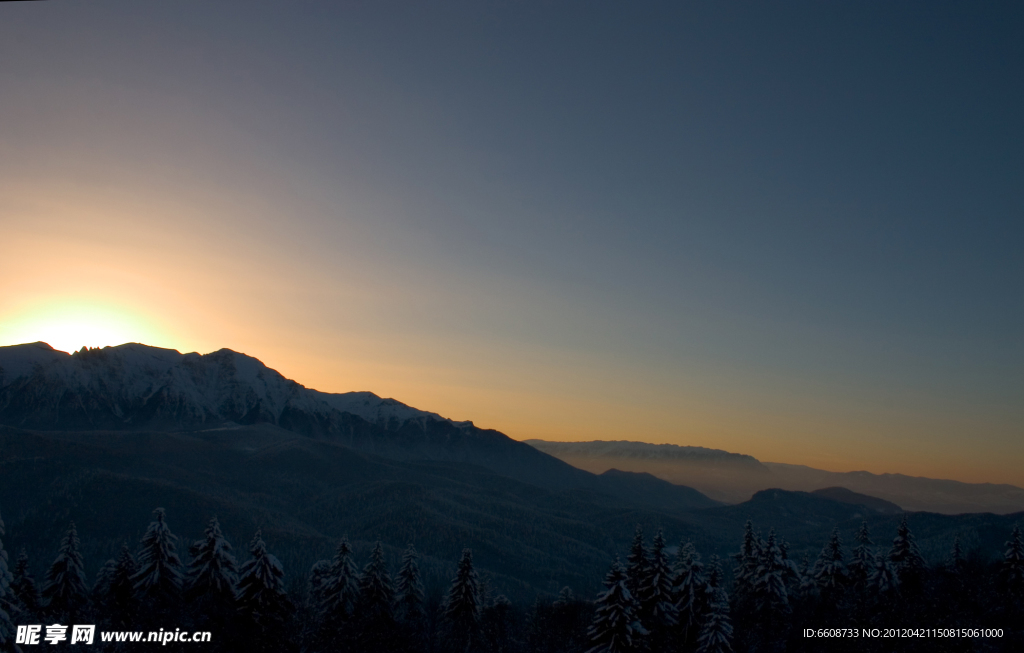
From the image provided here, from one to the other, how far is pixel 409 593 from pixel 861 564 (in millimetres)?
49574

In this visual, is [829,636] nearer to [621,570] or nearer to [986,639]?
[986,639]

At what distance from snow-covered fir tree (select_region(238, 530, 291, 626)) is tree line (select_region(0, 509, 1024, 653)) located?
9cm

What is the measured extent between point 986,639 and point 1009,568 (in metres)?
13.5

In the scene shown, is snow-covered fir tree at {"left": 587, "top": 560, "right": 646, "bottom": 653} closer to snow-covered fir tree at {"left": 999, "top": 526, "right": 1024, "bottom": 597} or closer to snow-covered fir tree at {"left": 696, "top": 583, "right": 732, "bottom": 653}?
snow-covered fir tree at {"left": 696, "top": 583, "right": 732, "bottom": 653}

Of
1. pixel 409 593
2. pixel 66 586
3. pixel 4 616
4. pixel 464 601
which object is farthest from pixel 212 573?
pixel 464 601

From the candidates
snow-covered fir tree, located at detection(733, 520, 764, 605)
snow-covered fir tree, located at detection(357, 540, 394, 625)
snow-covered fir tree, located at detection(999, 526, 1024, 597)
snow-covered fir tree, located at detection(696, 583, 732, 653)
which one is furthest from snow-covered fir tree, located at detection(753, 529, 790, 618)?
snow-covered fir tree, located at detection(357, 540, 394, 625)

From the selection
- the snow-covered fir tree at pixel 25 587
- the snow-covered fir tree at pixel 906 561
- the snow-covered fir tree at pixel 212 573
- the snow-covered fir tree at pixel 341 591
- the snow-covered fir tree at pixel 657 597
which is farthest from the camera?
the snow-covered fir tree at pixel 906 561

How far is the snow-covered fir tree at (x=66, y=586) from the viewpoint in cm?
5431

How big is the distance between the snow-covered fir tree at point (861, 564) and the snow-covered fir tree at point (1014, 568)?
39.9ft

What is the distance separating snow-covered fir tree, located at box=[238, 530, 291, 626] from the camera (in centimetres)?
4544

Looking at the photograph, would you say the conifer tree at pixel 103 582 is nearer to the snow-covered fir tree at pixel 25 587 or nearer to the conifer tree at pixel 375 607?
the snow-covered fir tree at pixel 25 587

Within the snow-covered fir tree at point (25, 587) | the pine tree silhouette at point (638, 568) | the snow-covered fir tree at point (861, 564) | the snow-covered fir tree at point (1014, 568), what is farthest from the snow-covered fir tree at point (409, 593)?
the snow-covered fir tree at point (1014, 568)

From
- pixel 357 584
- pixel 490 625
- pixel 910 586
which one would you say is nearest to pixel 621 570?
pixel 357 584

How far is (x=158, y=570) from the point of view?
154 feet
